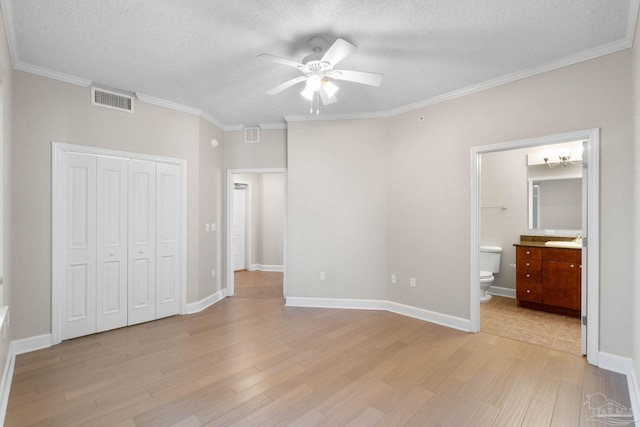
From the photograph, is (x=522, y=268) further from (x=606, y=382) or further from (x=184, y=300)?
(x=184, y=300)

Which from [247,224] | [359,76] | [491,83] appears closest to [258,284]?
[247,224]

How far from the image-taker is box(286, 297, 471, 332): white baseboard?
354 centimetres

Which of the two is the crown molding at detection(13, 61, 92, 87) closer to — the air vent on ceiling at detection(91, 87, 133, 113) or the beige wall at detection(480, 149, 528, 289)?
the air vent on ceiling at detection(91, 87, 133, 113)

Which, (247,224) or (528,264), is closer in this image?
(528,264)

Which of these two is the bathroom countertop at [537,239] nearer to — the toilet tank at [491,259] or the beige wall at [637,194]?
the toilet tank at [491,259]

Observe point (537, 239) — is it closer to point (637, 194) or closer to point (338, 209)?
point (637, 194)

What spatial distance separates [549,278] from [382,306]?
2201mm

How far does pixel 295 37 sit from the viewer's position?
2404 mm

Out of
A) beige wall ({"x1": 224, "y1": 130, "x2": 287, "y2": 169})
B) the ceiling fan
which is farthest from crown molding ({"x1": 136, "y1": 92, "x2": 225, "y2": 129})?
the ceiling fan

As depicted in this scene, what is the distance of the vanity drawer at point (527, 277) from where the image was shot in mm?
4031

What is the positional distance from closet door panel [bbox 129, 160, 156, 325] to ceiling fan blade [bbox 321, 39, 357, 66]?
2.62m

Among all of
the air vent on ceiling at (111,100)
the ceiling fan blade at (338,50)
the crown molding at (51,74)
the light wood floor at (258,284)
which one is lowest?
the light wood floor at (258,284)

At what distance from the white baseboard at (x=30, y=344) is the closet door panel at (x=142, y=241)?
0.76 m

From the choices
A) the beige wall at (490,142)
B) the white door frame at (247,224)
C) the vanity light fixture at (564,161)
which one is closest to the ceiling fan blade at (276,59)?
the beige wall at (490,142)
